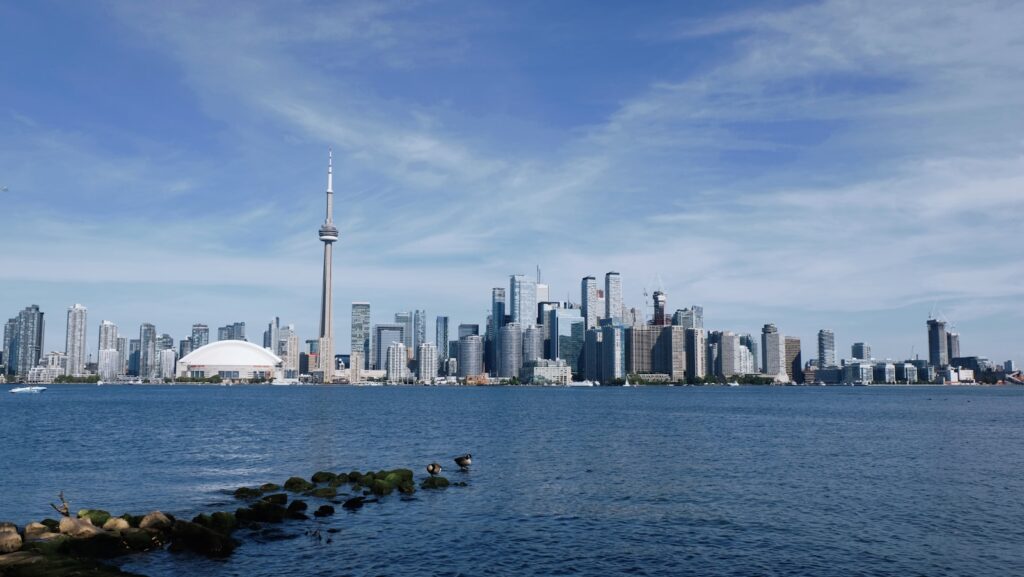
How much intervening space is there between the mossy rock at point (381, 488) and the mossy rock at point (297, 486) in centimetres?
452

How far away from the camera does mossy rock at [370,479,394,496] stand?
5025 centimetres

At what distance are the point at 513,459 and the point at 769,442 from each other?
3337cm

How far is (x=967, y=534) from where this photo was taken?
38750 mm

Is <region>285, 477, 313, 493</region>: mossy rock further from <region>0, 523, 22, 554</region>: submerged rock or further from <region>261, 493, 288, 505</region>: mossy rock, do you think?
<region>0, 523, 22, 554</region>: submerged rock

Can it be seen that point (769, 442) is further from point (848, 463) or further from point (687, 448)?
point (848, 463)

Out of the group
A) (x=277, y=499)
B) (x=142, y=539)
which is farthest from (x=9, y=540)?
(x=277, y=499)

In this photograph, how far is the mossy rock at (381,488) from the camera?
50.2 metres

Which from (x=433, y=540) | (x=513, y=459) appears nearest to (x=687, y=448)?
(x=513, y=459)

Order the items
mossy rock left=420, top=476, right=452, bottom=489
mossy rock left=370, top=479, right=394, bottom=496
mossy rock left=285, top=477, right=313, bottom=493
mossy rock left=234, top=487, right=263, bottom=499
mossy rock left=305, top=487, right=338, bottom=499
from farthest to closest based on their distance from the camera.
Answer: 1. mossy rock left=420, top=476, right=452, bottom=489
2. mossy rock left=285, top=477, right=313, bottom=493
3. mossy rock left=370, top=479, right=394, bottom=496
4. mossy rock left=234, top=487, right=263, bottom=499
5. mossy rock left=305, top=487, right=338, bottom=499

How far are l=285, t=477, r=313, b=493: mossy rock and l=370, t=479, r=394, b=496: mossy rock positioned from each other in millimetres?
4524

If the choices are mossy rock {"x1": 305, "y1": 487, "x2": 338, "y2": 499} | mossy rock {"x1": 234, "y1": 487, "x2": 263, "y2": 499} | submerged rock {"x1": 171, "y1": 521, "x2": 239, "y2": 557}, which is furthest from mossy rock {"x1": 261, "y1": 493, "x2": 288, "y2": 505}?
submerged rock {"x1": 171, "y1": 521, "x2": 239, "y2": 557}

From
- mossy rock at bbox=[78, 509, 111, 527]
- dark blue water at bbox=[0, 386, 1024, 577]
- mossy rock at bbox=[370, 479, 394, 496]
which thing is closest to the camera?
dark blue water at bbox=[0, 386, 1024, 577]

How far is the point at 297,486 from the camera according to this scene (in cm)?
5134

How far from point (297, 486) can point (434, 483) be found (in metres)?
9.26
